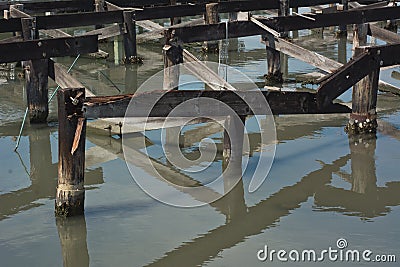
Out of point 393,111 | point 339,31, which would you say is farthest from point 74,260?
point 339,31

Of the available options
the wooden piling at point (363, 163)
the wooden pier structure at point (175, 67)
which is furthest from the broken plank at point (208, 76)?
the wooden piling at point (363, 163)

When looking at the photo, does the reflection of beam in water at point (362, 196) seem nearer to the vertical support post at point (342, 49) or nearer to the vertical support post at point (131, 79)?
the vertical support post at point (131, 79)

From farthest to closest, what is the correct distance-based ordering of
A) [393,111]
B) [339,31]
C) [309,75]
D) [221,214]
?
[339,31]
[309,75]
[393,111]
[221,214]

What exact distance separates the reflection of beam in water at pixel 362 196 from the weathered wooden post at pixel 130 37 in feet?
22.4

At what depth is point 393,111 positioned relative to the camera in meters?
11.2

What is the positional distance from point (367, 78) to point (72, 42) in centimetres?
379

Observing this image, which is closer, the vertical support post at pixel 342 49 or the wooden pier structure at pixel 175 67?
the wooden pier structure at pixel 175 67

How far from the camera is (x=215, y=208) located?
24.6ft

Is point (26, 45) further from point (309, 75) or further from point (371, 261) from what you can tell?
point (309, 75)

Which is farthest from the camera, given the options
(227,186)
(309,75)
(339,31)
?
(339,31)

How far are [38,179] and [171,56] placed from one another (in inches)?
97.7

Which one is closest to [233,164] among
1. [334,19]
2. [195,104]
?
[195,104]

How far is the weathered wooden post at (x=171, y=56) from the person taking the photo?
9.70 metres

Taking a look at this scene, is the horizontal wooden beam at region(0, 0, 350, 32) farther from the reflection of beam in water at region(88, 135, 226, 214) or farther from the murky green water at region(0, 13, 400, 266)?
the reflection of beam in water at region(88, 135, 226, 214)
